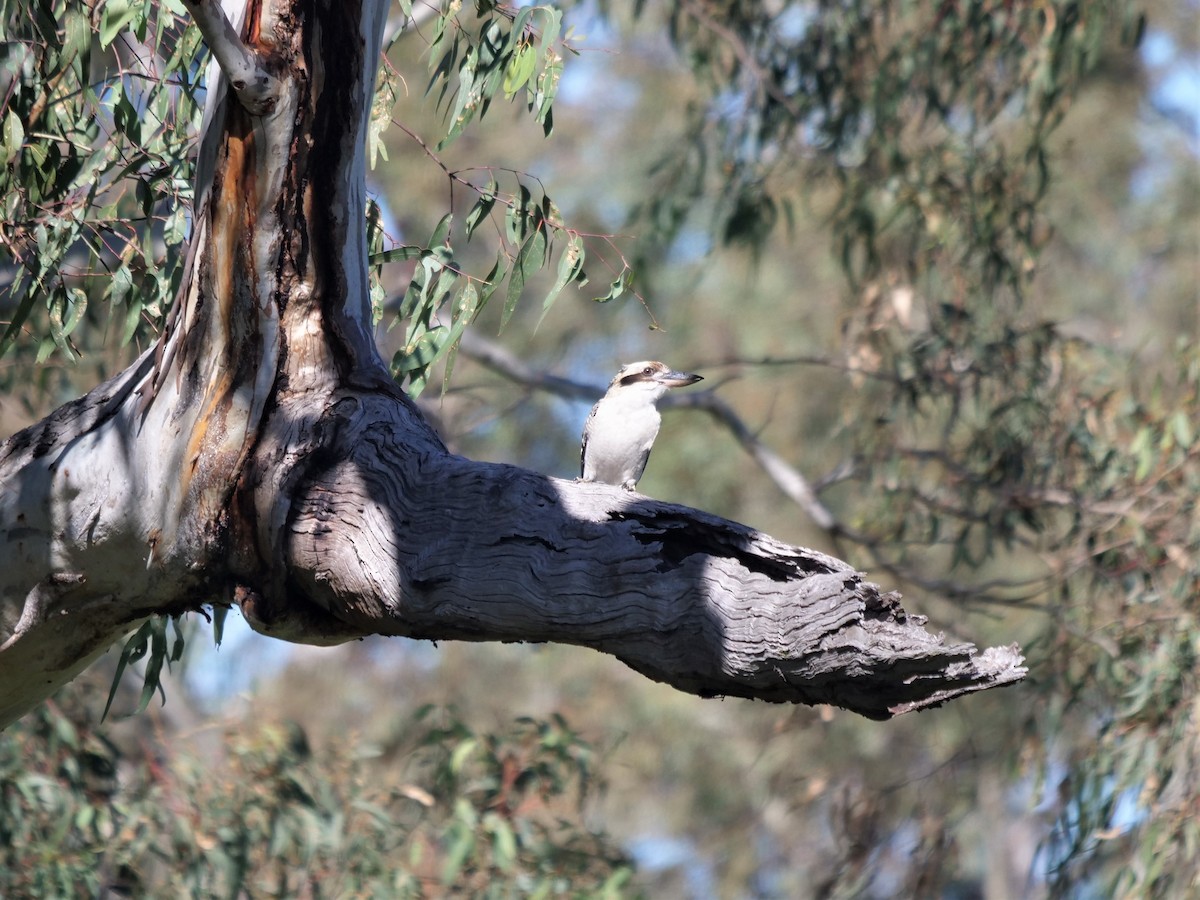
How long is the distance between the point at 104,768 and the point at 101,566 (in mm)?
2692

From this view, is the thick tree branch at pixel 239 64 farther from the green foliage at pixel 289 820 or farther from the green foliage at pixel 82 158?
the green foliage at pixel 289 820

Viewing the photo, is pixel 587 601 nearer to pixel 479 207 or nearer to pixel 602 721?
pixel 479 207

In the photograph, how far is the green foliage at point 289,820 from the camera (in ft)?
16.8

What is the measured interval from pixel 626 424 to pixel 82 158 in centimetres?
185

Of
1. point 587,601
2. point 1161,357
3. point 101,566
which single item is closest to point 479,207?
point 101,566

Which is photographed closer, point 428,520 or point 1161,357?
point 428,520

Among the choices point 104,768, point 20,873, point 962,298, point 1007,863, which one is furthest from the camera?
point 1007,863

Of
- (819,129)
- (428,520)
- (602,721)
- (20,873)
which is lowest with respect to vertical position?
(20,873)

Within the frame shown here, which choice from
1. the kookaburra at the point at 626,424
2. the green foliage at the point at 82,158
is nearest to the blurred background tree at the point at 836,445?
the green foliage at the point at 82,158

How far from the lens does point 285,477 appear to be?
115 inches

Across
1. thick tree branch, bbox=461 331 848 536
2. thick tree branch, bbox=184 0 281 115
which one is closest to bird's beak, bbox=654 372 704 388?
thick tree branch, bbox=461 331 848 536

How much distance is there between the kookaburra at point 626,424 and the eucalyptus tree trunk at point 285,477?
6.25 ft

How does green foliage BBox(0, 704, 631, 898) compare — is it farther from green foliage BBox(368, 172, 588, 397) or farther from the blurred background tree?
green foliage BBox(368, 172, 588, 397)

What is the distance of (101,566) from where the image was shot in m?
3.09
